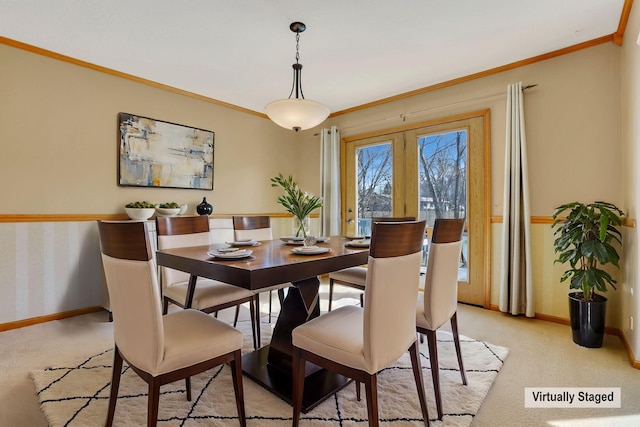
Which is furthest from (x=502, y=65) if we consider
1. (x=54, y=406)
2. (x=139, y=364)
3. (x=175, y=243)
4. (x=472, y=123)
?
(x=54, y=406)

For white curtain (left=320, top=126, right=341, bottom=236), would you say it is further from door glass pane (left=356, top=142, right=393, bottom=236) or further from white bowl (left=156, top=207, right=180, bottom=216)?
white bowl (left=156, top=207, right=180, bottom=216)

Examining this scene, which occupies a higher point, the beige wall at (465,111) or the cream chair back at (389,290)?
the beige wall at (465,111)

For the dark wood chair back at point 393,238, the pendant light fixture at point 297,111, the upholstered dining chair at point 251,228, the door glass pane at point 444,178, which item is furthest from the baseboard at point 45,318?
the door glass pane at point 444,178

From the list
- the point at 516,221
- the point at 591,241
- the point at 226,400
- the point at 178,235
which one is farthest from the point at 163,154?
the point at 591,241

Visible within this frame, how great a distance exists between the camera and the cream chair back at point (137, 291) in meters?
1.25

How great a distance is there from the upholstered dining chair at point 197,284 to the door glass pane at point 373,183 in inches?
95.6

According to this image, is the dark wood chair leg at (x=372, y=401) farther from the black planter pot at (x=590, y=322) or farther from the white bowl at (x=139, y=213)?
the white bowl at (x=139, y=213)

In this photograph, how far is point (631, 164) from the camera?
228 cm

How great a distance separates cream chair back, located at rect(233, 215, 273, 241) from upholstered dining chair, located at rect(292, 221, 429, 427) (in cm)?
156

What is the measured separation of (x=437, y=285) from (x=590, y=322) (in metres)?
A: 1.61

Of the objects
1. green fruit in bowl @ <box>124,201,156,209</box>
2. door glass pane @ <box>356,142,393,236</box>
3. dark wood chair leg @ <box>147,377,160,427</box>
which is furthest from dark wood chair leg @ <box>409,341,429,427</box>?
green fruit in bowl @ <box>124,201,156,209</box>

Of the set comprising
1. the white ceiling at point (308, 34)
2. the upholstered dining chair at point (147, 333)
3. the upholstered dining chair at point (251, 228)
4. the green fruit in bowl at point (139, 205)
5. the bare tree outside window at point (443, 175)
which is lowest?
the upholstered dining chair at point (147, 333)

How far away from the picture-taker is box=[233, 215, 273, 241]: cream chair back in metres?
2.91

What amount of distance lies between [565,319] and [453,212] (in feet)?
4.68
